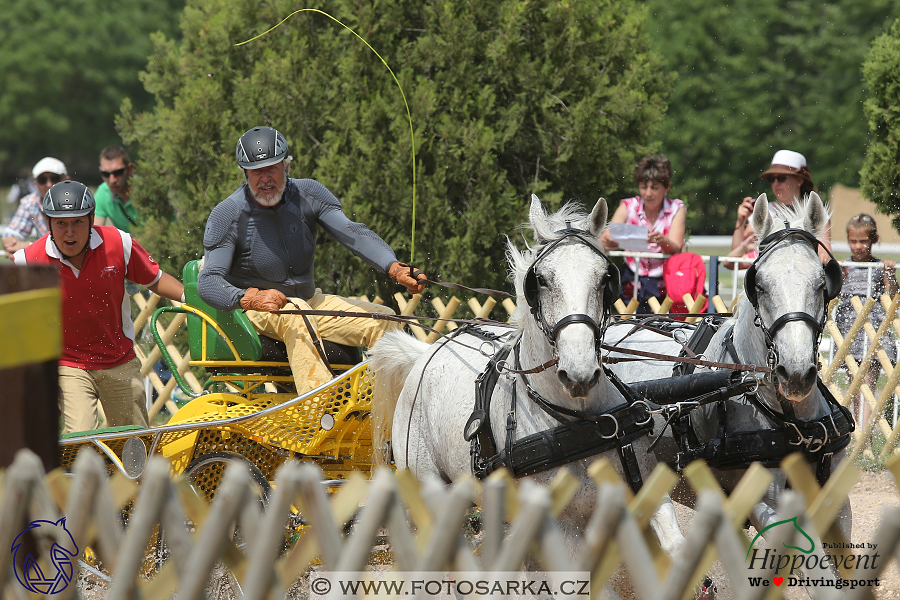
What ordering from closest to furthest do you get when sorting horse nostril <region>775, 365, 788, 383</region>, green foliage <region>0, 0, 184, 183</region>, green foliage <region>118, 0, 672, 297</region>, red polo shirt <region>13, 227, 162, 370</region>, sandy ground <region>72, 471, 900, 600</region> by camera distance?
horse nostril <region>775, 365, 788, 383</region>
sandy ground <region>72, 471, 900, 600</region>
red polo shirt <region>13, 227, 162, 370</region>
green foliage <region>118, 0, 672, 297</region>
green foliage <region>0, 0, 184, 183</region>

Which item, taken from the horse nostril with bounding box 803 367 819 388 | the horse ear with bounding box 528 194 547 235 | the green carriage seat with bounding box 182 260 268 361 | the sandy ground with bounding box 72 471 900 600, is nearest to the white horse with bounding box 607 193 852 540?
the horse nostril with bounding box 803 367 819 388

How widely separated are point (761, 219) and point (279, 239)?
8.73ft

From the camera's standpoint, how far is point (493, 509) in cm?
200

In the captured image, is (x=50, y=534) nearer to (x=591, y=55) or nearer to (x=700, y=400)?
(x=700, y=400)

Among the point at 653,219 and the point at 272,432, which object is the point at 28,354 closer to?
the point at 272,432

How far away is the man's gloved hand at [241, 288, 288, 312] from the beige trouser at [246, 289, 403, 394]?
0.26 metres

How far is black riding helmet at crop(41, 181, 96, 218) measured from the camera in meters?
4.75

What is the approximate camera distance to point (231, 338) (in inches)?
200

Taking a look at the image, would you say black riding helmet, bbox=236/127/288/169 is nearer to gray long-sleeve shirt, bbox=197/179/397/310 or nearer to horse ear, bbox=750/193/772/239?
gray long-sleeve shirt, bbox=197/179/397/310

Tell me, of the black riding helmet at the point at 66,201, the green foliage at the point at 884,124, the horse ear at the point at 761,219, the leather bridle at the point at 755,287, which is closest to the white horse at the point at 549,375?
the leather bridle at the point at 755,287

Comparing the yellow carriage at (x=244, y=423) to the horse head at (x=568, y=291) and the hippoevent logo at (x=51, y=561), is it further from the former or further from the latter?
the hippoevent logo at (x=51, y=561)

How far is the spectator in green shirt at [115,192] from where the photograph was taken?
26.9 ft

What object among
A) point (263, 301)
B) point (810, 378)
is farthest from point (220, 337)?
point (810, 378)

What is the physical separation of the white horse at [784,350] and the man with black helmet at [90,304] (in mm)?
3066
